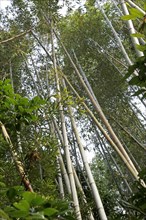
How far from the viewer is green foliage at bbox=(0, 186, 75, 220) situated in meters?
0.70

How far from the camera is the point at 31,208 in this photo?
76cm

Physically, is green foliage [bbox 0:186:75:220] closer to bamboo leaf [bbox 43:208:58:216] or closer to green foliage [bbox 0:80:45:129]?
bamboo leaf [bbox 43:208:58:216]

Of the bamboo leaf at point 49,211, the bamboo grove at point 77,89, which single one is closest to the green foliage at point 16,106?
the bamboo grove at point 77,89

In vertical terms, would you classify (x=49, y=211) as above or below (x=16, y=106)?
below

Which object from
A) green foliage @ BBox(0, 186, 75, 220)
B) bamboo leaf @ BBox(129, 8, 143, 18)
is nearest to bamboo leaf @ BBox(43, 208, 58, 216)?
green foliage @ BBox(0, 186, 75, 220)

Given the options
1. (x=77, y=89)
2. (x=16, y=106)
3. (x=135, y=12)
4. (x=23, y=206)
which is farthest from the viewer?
(x=77, y=89)

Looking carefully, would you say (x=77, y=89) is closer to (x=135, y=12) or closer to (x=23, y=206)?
(x=135, y=12)

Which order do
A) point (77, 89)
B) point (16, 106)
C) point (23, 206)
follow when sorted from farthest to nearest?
point (77, 89)
point (16, 106)
point (23, 206)

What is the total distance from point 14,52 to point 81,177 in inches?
108

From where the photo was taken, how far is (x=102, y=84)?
725 centimetres

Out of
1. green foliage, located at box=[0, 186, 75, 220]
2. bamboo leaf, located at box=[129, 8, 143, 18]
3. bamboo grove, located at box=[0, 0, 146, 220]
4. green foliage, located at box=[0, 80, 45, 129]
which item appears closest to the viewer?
green foliage, located at box=[0, 186, 75, 220]

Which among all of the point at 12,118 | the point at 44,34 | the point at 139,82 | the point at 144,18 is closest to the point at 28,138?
the point at 12,118

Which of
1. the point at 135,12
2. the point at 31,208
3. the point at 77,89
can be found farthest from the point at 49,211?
the point at 77,89

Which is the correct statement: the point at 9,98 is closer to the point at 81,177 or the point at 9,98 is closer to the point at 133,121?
the point at 81,177
